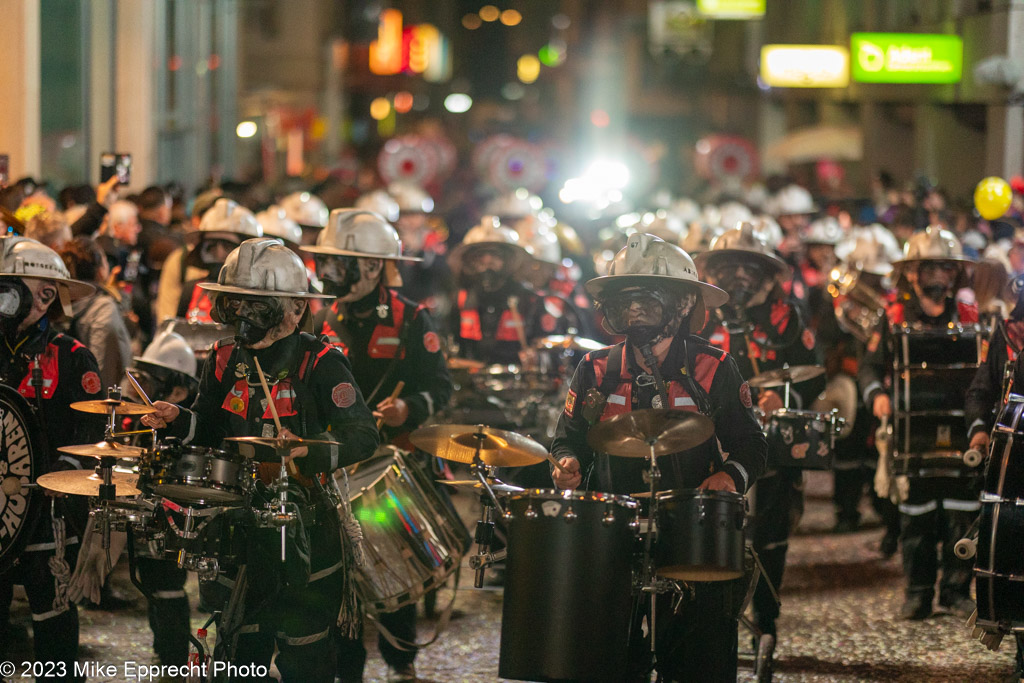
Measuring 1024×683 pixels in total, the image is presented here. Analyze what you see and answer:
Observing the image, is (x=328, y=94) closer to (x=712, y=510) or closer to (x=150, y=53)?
(x=150, y=53)

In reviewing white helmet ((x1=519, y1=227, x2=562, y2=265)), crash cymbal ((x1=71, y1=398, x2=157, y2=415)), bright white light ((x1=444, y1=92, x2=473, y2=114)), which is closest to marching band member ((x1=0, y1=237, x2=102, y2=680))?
crash cymbal ((x1=71, y1=398, x2=157, y2=415))

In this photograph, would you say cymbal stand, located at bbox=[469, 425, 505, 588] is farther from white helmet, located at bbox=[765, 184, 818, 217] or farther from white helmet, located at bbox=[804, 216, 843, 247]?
white helmet, located at bbox=[765, 184, 818, 217]

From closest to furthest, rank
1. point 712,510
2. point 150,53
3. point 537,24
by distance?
point 712,510 → point 150,53 → point 537,24

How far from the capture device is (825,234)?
15703 millimetres

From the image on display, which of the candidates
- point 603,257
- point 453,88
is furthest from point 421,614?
point 453,88

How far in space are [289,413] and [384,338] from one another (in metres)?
1.85

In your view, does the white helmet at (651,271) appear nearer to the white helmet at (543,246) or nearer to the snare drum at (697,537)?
the snare drum at (697,537)

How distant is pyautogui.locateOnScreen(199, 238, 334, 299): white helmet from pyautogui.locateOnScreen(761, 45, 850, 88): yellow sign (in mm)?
24493

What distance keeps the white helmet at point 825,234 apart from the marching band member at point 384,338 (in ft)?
26.3

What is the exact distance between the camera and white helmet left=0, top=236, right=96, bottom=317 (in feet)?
21.3

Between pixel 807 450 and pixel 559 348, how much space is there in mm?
2906

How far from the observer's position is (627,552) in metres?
5.21

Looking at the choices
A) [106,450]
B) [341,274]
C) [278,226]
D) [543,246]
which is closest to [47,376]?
[106,450]

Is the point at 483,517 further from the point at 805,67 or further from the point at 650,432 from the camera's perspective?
the point at 805,67
